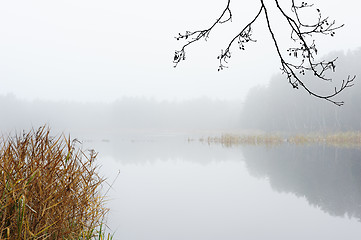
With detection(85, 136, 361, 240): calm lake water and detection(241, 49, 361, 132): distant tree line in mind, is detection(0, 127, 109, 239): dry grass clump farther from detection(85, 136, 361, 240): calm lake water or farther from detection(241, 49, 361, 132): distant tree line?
detection(241, 49, 361, 132): distant tree line

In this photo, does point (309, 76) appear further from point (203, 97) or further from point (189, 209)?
point (203, 97)

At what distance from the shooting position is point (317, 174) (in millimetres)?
20641

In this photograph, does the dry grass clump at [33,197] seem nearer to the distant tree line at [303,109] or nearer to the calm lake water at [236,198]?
the calm lake water at [236,198]

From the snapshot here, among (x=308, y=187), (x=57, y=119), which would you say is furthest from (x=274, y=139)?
(x=57, y=119)

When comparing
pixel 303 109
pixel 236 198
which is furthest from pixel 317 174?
pixel 303 109

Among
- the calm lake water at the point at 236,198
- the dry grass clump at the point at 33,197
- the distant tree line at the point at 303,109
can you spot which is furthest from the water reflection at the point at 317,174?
the distant tree line at the point at 303,109

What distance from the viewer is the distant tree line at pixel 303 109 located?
50.0m

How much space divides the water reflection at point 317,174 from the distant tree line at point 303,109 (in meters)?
A: 21.9

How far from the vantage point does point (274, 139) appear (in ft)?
136

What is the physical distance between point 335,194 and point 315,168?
25.9 feet

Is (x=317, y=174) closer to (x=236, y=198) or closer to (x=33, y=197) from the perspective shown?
(x=236, y=198)

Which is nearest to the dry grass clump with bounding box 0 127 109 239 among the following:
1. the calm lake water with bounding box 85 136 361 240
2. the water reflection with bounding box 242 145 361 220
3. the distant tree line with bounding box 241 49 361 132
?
the calm lake water with bounding box 85 136 361 240

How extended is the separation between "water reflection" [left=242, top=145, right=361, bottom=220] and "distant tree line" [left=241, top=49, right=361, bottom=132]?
2193 centimetres

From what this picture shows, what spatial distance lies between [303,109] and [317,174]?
38.8m
